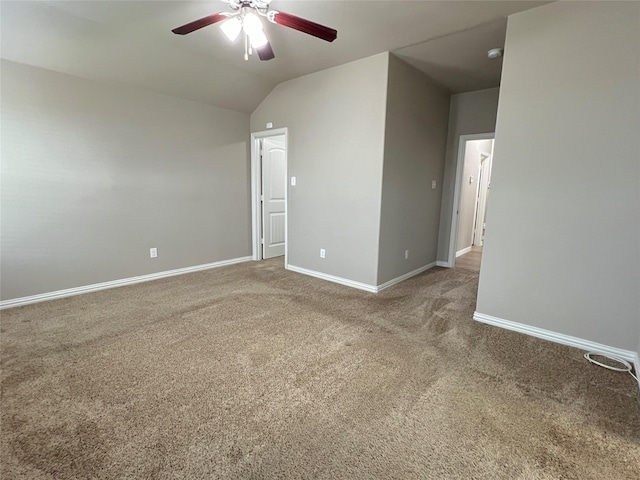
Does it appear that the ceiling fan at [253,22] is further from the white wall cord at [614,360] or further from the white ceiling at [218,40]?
the white wall cord at [614,360]

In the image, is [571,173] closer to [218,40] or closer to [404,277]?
[404,277]

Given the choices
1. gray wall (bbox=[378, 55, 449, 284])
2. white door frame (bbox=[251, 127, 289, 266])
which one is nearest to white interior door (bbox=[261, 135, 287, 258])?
white door frame (bbox=[251, 127, 289, 266])

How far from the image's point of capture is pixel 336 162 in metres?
3.75

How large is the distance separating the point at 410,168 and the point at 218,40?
2.57 meters

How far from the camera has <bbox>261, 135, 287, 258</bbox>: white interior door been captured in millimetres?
4953

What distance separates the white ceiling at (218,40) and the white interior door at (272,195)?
4.09ft

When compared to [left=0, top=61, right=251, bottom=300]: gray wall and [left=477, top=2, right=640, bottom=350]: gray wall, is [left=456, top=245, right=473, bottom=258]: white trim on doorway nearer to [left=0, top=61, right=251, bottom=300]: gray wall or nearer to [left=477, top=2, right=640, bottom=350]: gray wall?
[left=477, top=2, right=640, bottom=350]: gray wall

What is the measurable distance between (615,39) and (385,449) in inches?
121

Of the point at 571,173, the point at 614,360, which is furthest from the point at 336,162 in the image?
the point at 614,360

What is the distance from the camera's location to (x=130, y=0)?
232 centimetres

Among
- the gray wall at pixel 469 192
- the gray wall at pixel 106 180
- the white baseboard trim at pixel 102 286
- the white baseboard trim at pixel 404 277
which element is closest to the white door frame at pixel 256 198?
the gray wall at pixel 106 180

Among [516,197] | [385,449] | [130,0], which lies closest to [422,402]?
[385,449]

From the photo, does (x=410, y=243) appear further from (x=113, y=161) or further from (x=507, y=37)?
(x=113, y=161)

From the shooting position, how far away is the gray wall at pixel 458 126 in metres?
4.25
